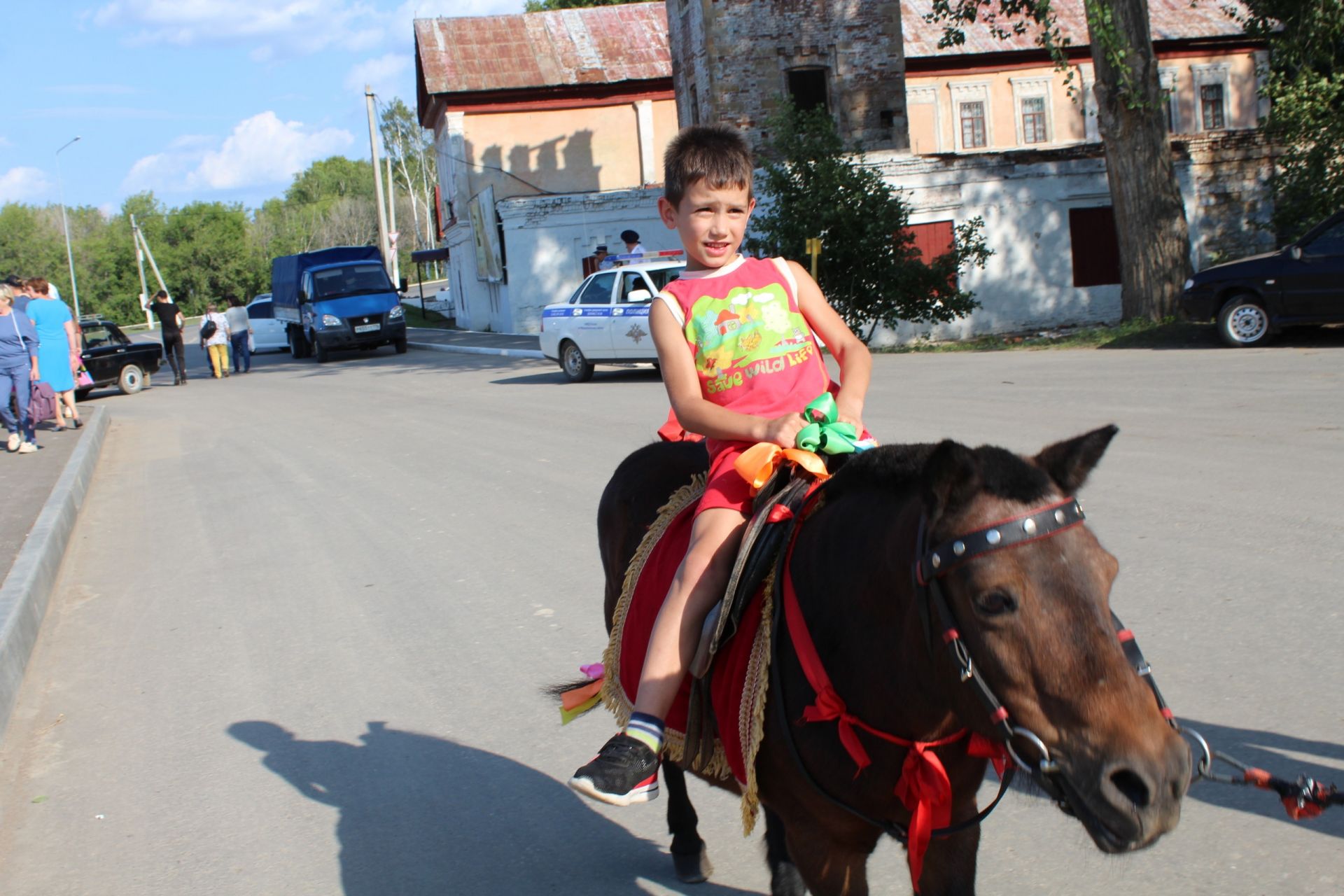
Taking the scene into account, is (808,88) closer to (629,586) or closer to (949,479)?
(629,586)

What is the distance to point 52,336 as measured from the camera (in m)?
15.8

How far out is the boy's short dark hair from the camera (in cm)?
319

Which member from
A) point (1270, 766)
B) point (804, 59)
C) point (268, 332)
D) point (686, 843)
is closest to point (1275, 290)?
point (1270, 766)

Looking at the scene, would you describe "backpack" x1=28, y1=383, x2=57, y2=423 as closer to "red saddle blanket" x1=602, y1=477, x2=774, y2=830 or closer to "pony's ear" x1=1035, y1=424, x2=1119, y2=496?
"red saddle blanket" x1=602, y1=477, x2=774, y2=830

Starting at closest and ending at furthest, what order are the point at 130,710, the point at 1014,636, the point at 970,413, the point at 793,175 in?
the point at 1014,636 < the point at 130,710 < the point at 970,413 < the point at 793,175

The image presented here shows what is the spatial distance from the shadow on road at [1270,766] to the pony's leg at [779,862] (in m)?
1.43

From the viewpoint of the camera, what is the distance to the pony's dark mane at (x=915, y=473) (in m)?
2.10

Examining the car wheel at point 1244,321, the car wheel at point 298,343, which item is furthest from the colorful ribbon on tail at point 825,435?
the car wheel at point 298,343

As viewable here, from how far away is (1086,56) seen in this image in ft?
130

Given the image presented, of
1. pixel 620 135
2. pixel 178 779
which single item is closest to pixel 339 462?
pixel 178 779

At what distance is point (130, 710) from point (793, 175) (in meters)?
18.7

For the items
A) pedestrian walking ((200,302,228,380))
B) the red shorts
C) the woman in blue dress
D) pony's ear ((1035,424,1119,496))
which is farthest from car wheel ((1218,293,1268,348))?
pedestrian walking ((200,302,228,380))

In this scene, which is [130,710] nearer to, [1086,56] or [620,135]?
[620,135]

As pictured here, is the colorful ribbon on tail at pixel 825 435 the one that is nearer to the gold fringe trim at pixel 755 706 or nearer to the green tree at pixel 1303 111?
the gold fringe trim at pixel 755 706
